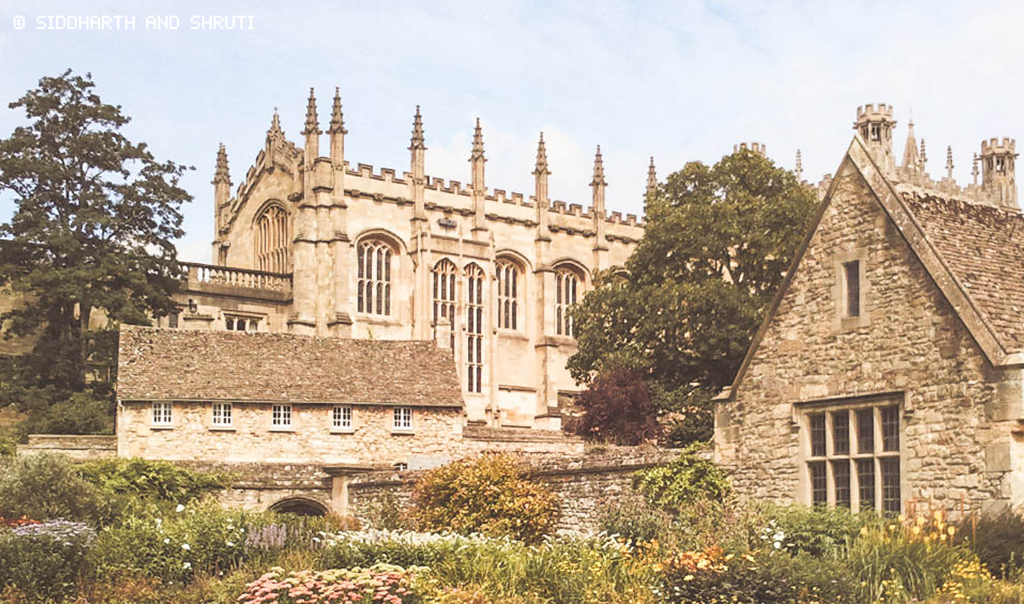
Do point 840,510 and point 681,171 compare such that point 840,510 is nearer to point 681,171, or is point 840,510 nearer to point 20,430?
point 681,171

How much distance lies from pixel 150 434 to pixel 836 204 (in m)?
21.2

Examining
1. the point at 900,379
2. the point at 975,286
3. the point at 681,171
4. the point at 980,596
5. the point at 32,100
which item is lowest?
the point at 980,596

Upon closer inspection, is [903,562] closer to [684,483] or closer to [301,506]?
[684,483]

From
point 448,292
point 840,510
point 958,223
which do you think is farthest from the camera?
point 448,292

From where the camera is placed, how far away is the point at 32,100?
49.5m

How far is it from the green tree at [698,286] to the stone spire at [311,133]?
69.8 feet

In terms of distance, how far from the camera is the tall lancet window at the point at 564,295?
6975 cm

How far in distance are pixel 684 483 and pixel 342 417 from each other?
16.4m

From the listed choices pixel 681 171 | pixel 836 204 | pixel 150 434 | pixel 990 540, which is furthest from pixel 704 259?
pixel 990 540

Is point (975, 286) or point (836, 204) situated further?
point (836, 204)

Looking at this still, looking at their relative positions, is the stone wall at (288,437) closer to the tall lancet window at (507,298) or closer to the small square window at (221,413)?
the small square window at (221,413)

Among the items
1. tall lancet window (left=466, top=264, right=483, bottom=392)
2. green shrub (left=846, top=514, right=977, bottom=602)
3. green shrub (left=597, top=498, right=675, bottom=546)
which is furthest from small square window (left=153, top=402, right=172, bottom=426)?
tall lancet window (left=466, top=264, right=483, bottom=392)

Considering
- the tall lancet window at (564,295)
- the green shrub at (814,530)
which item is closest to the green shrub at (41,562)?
the green shrub at (814,530)

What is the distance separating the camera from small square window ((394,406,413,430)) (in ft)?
126
